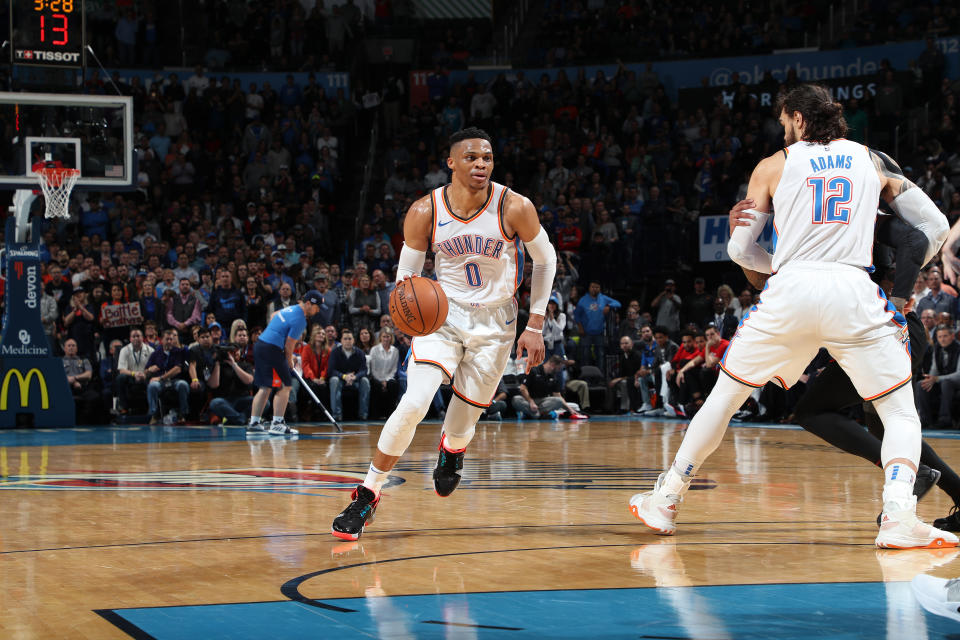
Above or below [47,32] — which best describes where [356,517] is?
below

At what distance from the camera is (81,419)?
655 inches

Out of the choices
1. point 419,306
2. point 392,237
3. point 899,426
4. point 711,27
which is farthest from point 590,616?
point 711,27

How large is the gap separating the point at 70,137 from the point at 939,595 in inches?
527

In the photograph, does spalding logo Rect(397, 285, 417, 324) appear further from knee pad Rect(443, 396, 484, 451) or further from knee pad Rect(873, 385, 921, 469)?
knee pad Rect(873, 385, 921, 469)

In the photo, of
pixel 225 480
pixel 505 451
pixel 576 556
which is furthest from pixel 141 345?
pixel 576 556

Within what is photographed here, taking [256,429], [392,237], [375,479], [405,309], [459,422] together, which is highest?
[392,237]

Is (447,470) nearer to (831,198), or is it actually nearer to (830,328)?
(830,328)

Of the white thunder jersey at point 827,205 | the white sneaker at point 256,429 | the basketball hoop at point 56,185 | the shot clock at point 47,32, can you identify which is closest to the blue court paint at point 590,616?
the white thunder jersey at point 827,205

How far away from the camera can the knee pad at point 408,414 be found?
19.9ft

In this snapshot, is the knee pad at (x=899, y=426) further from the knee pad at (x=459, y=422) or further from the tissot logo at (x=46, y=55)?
the tissot logo at (x=46, y=55)

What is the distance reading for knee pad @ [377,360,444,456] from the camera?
6062mm

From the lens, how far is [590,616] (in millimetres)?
4020

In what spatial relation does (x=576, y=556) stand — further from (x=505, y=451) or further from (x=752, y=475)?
(x=505, y=451)

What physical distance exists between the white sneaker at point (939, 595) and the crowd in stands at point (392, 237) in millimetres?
11680
